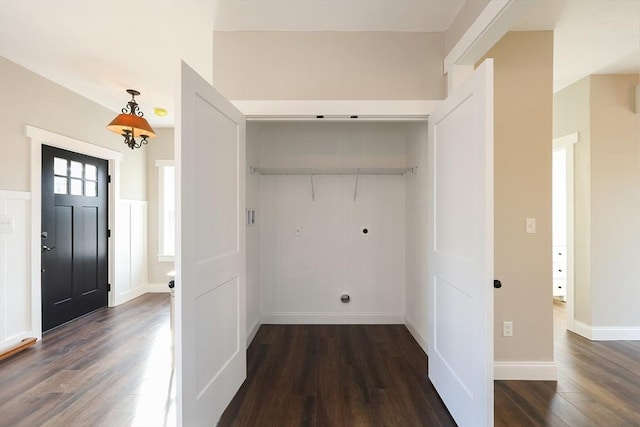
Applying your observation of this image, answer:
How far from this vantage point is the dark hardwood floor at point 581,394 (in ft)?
6.11

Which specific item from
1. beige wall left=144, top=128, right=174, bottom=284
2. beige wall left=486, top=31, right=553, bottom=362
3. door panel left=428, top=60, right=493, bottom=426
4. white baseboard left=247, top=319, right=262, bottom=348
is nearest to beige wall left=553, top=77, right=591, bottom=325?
beige wall left=486, top=31, right=553, bottom=362

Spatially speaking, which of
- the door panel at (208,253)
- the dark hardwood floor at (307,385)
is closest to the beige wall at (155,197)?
the dark hardwood floor at (307,385)

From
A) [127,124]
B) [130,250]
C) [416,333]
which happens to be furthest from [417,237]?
[130,250]

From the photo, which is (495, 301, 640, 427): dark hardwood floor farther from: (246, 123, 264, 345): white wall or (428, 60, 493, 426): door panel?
(246, 123, 264, 345): white wall

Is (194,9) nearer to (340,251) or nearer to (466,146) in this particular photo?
(466,146)

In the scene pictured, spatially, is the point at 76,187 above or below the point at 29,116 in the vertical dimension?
below

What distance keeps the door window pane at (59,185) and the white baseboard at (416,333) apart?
4.30 meters

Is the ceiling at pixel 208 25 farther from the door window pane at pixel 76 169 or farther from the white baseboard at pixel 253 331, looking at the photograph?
the white baseboard at pixel 253 331

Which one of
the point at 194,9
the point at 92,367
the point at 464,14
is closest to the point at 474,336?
the point at 464,14

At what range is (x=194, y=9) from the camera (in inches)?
80.6

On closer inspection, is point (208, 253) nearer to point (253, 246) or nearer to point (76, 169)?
point (253, 246)

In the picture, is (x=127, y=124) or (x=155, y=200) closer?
(x=127, y=124)

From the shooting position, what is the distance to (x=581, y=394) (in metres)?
2.11

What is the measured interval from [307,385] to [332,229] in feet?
5.80
